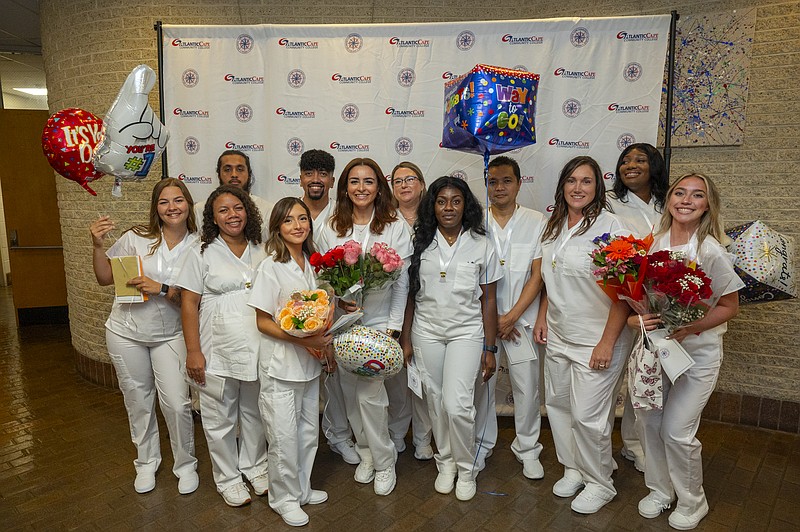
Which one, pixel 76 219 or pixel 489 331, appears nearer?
pixel 489 331

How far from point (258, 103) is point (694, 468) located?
3.97 metres

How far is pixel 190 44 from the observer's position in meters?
4.25

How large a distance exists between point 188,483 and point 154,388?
2.01ft

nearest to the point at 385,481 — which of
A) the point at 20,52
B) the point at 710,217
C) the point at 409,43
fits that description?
the point at 710,217

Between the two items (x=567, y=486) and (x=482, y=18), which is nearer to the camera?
(x=567, y=486)

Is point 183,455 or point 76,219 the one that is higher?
point 76,219

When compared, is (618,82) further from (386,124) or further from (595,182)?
(386,124)

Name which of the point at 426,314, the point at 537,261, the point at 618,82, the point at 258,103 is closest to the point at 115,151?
the point at 258,103

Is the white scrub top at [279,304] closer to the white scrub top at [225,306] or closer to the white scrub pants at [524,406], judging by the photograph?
the white scrub top at [225,306]

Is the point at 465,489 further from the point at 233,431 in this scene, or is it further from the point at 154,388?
the point at 154,388

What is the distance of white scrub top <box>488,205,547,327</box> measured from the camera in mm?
3318

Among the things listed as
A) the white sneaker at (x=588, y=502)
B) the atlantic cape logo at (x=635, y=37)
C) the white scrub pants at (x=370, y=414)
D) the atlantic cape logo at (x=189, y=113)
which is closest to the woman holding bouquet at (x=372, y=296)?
the white scrub pants at (x=370, y=414)

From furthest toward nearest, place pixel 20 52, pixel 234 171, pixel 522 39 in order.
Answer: pixel 20 52 < pixel 522 39 < pixel 234 171

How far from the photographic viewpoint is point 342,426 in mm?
3561
